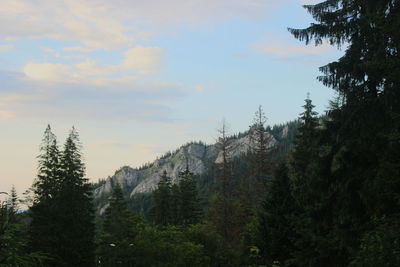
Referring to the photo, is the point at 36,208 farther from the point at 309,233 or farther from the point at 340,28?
the point at 340,28

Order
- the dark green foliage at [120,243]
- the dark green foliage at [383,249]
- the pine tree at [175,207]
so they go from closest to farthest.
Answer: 1. the dark green foliage at [383,249]
2. the dark green foliage at [120,243]
3. the pine tree at [175,207]

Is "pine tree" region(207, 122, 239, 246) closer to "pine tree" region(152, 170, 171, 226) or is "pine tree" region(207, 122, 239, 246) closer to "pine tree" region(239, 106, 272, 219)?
"pine tree" region(239, 106, 272, 219)

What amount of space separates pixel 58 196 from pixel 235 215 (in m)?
16.2

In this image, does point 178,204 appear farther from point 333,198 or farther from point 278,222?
point 333,198

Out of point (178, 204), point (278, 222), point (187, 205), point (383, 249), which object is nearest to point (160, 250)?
point (278, 222)

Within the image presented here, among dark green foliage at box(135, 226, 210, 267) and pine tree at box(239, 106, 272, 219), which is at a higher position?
pine tree at box(239, 106, 272, 219)

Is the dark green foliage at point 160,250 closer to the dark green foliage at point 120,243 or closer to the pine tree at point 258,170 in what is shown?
the dark green foliage at point 120,243

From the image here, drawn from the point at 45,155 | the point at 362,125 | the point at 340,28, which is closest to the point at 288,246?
the point at 362,125

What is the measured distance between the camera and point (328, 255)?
18.1m

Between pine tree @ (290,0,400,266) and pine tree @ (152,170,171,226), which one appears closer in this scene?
pine tree @ (290,0,400,266)

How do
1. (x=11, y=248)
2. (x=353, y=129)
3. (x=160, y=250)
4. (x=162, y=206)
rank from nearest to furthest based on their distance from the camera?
(x=11, y=248) < (x=353, y=129) < (x=160, y=250) < (x=162, y=206)

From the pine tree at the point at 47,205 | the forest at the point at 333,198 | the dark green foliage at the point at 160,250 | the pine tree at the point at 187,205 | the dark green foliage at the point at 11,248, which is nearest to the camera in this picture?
the dark green foliage at the point at 11,248

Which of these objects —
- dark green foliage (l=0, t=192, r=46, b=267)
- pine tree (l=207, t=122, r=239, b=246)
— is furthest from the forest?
pine tree (l=207, t=122, r=239, b=246)

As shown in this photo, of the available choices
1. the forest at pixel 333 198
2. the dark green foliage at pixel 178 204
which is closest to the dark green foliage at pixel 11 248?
the forest at pixel 333 198
